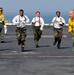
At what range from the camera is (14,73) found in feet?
45.8

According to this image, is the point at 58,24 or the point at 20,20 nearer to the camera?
the point at 20,20

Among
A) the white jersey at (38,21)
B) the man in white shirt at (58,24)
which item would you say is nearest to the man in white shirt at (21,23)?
the white jersey at (38,21)

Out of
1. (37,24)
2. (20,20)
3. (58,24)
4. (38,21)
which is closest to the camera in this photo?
(20,20)

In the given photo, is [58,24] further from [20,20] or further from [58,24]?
[20,20]

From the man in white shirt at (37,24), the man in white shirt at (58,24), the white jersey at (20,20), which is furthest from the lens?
the man in white shirt at (37,24)

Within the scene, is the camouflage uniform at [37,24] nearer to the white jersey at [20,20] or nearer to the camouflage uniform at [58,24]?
the camouflage uniform at [58,24]

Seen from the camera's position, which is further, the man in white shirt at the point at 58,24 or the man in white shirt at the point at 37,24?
the man in white shirt at the point at 37,24

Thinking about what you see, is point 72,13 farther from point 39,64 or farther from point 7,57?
point 7,57

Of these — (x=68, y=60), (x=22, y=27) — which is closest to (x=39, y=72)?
(x=68, y=60)

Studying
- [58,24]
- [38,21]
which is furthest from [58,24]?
[38,21]

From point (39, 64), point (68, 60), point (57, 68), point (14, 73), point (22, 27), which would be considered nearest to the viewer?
point (14, 73)

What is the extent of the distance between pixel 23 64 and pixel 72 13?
2706mm

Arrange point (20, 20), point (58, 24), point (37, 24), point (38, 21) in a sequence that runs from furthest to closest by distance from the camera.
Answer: point (37, 24) → point (38, 21) → point (58, 24) → point (20, 20)

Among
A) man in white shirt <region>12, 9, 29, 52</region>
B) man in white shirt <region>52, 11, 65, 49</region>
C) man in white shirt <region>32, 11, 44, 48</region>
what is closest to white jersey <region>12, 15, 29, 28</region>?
man in white shirt <region>12, 9, 29, 52</region>
